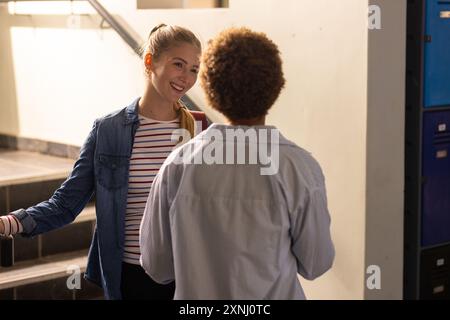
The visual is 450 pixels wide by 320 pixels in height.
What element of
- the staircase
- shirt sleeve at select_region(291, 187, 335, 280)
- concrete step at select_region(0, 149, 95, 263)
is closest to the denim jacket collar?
shirt sleeve at select_region(291, 187, 335, 280)

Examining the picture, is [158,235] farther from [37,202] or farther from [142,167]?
[37,202]

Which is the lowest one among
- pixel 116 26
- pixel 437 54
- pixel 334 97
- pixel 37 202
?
pixel 37 202

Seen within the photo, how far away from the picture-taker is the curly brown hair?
1.72 metres

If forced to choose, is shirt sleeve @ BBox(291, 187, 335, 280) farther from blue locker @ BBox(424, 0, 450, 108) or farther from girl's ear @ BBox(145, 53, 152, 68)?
blue locker @ BBox(424, 0, 450, 108)

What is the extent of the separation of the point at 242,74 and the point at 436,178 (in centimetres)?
207

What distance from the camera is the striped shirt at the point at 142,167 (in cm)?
219

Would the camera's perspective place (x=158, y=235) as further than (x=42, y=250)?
No

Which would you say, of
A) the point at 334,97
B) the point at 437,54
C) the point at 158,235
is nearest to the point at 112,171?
the point at 158,235

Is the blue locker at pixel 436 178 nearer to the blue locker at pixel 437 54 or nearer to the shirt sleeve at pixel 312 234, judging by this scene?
the blue locker at pixel 437 54

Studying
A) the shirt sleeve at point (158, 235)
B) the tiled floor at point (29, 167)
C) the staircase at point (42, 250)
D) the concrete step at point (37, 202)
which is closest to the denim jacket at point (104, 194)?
the shirt sleeve at point (158, 235)

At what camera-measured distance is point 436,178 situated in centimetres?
357

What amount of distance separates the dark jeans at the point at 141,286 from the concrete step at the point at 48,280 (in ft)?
4.30

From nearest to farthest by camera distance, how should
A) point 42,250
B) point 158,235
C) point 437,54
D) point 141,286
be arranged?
point 158,235
point 141,286
point 437,54
point 42,250
